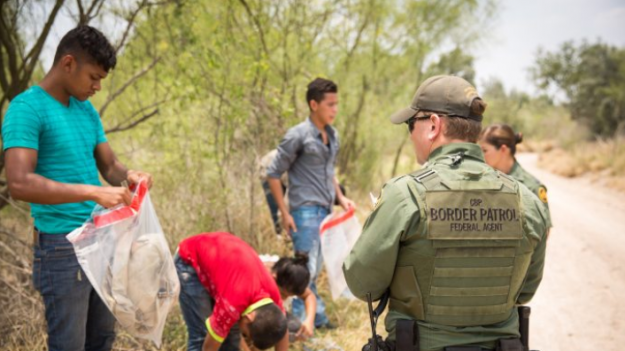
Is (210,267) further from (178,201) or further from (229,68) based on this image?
(229,68)

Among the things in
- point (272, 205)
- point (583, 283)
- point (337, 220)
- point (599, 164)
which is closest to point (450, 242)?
point (337, 220)

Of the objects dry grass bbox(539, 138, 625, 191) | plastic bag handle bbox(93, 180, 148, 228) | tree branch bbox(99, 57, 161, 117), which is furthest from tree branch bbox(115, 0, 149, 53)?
dry grass bbox(539, 138, 625, 191)

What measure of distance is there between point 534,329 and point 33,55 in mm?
4736

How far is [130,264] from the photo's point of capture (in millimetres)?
2262

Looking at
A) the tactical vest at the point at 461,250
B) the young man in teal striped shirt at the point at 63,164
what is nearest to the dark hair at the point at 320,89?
the young man in teal striped shirt at the point at 63,164

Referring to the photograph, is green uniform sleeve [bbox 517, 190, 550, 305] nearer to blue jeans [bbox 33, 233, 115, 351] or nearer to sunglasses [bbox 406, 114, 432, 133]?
sunglasses [bbox 406, 114, 432, 133]

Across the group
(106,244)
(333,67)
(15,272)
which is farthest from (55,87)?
(333,67)

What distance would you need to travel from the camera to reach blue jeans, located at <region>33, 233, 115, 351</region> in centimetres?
213

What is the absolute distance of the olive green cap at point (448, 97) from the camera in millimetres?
1707

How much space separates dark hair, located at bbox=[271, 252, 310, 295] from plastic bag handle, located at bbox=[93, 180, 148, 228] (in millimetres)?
1033

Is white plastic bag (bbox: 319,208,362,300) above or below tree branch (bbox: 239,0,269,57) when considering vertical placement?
below

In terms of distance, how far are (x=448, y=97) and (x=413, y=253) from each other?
581mm

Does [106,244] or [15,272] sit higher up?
[106,244]

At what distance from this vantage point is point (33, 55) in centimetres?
373
